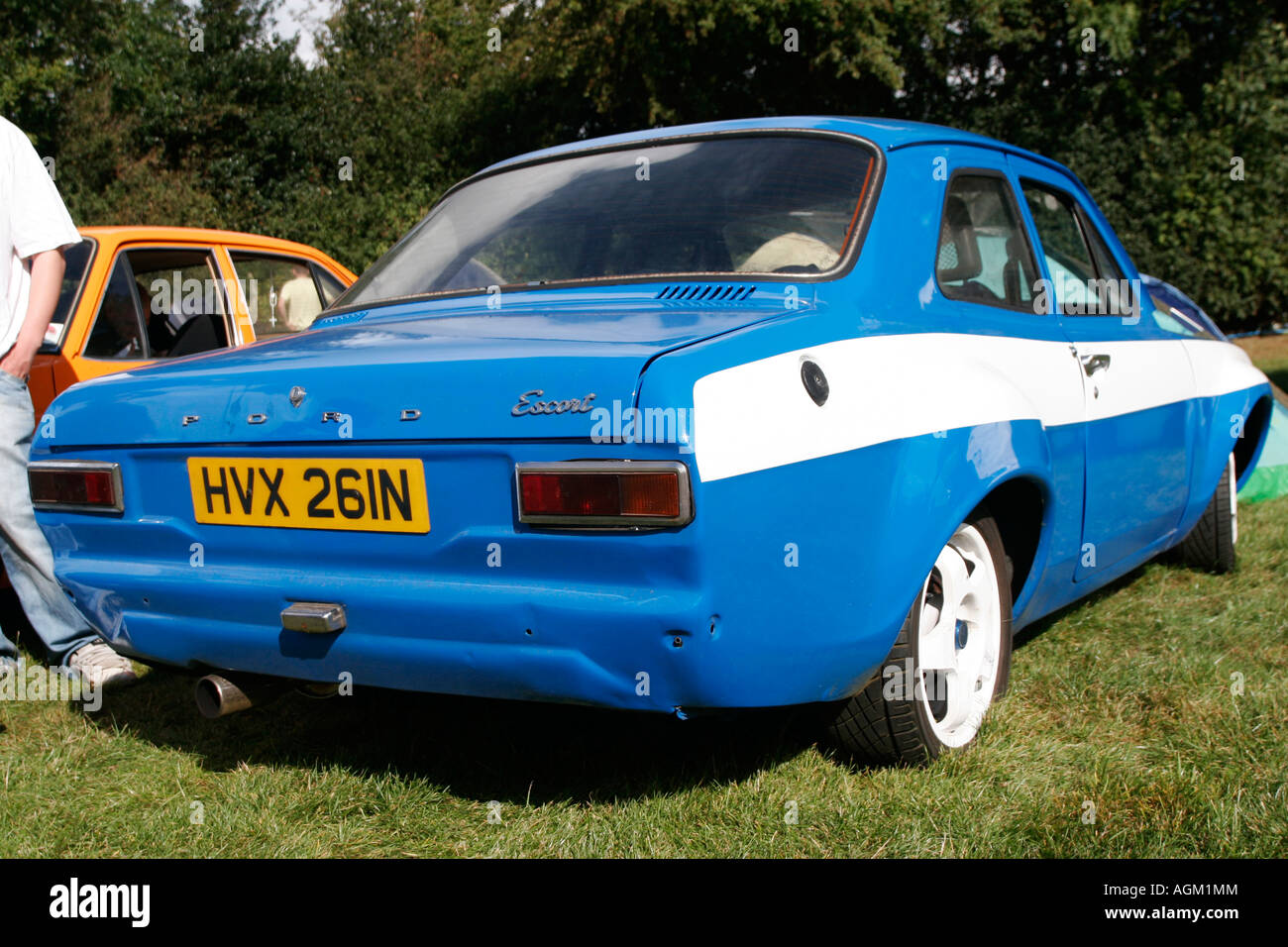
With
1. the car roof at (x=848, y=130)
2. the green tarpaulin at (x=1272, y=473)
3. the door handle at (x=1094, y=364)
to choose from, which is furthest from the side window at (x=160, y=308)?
the green tarpaulin at (x=1272, y=473)

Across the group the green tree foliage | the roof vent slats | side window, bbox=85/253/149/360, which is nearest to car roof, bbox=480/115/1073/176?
the roof vent slats

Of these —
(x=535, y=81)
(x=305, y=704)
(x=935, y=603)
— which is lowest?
(x=305, y=704)

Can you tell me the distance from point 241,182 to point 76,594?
17010 millimetres

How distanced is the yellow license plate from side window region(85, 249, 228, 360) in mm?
2549

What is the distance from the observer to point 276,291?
6395 millimetres

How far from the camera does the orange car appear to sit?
15.6 ft

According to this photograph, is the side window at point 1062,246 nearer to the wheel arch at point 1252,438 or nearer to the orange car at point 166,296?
the wheel arch at point 1252,438

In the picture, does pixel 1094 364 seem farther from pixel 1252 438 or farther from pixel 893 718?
pixel 1252 438

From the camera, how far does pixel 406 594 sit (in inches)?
89.2

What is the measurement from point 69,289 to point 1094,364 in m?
4.01

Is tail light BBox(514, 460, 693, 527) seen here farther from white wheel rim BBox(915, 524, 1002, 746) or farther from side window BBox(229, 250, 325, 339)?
side window BBox(229, 250, 325, 339)

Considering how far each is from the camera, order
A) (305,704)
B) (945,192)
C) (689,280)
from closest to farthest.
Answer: (689,280)
(945,192)
(305,704)
